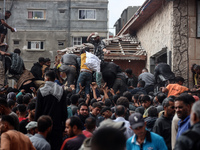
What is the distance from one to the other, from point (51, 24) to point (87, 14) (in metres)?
3.70

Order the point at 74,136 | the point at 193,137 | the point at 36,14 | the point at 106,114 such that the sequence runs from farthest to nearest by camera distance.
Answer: the point at 36,14, the point at 106,114, the point at 74,136, the point at 193,137

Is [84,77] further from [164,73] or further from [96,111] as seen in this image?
[96,111]

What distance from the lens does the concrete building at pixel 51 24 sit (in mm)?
36656

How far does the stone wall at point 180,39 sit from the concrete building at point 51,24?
22552 millimetres

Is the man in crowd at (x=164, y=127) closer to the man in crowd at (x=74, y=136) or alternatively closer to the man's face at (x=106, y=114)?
the man's face at (x=106, y=114)

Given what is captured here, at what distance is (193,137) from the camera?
3057 mm

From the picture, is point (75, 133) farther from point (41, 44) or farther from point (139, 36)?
point (41, 44)

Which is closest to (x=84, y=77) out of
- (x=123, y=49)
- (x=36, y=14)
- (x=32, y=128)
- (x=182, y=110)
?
(x=32, y=128)

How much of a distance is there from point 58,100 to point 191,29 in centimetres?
884

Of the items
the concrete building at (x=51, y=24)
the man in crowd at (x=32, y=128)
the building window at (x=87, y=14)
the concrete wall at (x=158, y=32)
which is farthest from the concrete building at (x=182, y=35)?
the building window at (x=87, y=14)

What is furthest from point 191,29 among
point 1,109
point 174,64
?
point 1,109

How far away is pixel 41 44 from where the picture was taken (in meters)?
36.9

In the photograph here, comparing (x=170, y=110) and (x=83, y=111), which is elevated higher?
(x=170, y=110)

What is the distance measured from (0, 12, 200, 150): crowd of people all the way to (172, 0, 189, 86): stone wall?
1.43 m
